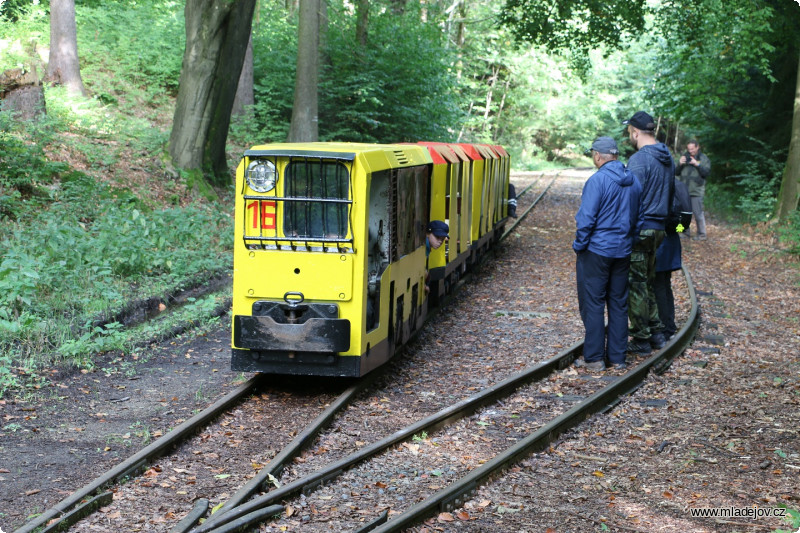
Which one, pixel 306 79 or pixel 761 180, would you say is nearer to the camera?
pixel 306 79

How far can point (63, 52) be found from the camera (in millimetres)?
22375

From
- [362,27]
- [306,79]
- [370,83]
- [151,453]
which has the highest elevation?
[362,27]

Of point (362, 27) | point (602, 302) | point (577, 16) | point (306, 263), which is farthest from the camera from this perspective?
point (577, 16)

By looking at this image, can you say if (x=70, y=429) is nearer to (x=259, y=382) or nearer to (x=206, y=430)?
(x=206, y=430)

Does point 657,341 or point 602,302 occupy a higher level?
point 602,302

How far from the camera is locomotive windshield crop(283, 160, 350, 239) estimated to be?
7645mm

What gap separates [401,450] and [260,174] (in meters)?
2.84

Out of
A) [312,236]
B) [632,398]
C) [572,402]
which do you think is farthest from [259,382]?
[632,398]

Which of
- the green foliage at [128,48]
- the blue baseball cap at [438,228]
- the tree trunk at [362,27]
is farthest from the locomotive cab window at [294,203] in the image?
the tree trunk at [362,27]

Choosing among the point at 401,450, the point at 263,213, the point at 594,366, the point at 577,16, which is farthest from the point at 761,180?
the point at 401,450

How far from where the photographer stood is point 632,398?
8.29 meters

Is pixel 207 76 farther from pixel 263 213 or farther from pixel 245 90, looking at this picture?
pixel 263 213

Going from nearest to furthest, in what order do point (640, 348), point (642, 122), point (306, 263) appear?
point (306, 263) < point (642, 122) < point (640, 348)

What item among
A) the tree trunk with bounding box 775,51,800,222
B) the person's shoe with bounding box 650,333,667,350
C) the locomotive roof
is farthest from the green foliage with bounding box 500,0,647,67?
the locomotive roof
